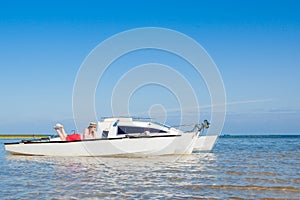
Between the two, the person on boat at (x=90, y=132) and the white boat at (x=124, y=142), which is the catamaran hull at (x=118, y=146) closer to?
the white boat at (x=124, y=142)

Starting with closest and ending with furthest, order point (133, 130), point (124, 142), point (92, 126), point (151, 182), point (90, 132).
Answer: point (151, 182), point (124, 142), point (90, 132), point (92, 126), point (133, 130)

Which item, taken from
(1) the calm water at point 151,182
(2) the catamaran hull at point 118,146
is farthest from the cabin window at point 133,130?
(1) the calm water at point 151,182

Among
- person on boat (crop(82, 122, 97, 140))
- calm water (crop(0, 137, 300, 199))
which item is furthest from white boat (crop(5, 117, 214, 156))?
calm water (crop(0, 137, 300, 199))

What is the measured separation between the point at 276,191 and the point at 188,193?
2694 millimetres

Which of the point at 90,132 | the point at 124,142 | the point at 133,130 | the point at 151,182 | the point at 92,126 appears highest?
the point at 92,126

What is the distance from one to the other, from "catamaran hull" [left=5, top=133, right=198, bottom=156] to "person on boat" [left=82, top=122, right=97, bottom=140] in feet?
1.25

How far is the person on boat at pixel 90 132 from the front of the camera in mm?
22719

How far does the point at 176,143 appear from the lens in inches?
912

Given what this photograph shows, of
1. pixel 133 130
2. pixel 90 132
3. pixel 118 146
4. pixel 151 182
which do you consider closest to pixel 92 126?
pixel 90 132

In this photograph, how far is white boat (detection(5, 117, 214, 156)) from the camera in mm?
22500

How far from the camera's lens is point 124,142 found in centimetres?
2244

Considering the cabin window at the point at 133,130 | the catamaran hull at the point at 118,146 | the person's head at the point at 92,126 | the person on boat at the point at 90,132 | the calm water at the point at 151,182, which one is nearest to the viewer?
the calm water at the point at 151,182

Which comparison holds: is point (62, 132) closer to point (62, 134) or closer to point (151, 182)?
point (62, 134)

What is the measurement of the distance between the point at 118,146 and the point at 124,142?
442 mm
